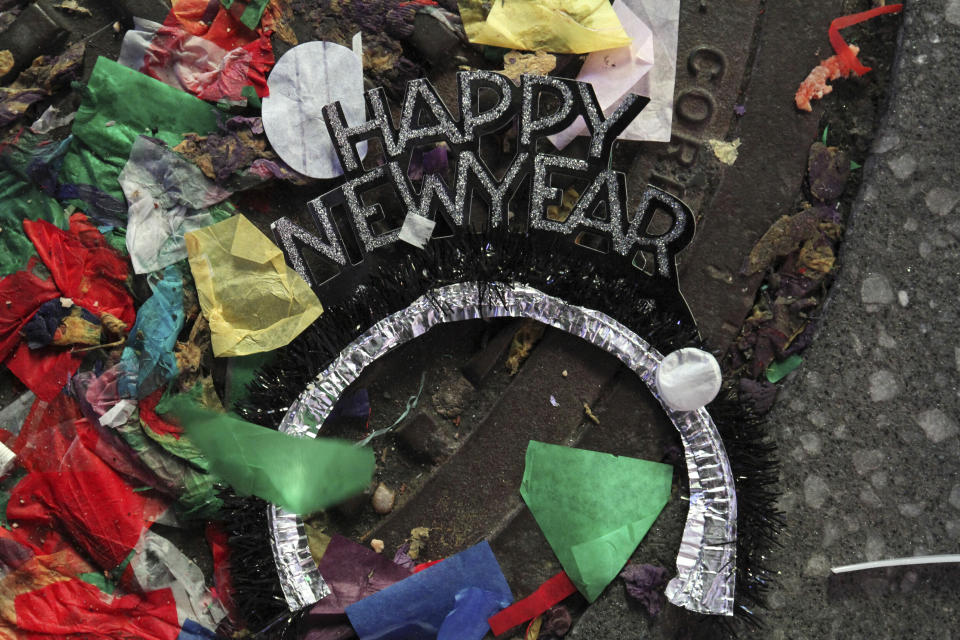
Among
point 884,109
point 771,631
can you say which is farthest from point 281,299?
point 884,109

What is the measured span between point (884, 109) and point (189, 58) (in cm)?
208

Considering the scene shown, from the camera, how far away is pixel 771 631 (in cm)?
225

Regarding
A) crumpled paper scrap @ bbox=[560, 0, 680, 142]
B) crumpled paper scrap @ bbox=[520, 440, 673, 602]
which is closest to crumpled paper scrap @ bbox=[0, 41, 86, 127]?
crumpled paper scrap @ bbox=[560, 0, 680, 142]

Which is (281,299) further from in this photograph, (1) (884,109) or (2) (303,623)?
(1) (884,109)

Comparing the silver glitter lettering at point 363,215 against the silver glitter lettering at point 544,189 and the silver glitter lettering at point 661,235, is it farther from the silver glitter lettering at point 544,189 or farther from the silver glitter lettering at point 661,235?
the silver glitter lettering at point 661,235

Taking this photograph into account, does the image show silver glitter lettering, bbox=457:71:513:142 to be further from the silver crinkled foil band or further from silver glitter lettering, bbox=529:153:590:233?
the silver crinkled foil band

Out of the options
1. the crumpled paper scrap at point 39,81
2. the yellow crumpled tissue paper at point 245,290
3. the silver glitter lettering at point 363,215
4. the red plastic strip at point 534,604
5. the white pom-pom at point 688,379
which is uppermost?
the crumpled paper scrap at point 39,81

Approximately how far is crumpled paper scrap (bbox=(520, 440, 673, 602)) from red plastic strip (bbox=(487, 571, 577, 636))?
0.03 m

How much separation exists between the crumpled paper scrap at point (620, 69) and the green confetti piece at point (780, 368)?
0.78m

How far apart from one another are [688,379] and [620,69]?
3.08 feet

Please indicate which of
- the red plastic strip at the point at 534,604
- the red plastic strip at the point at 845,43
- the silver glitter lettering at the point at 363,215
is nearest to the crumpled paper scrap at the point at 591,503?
the red plastic strip at the point at 534,604

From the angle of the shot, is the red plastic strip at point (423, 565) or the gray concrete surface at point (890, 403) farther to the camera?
the gray concrete surface at point (890, 403)

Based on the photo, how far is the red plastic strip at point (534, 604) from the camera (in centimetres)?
211

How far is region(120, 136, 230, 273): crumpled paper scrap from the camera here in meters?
2.24
